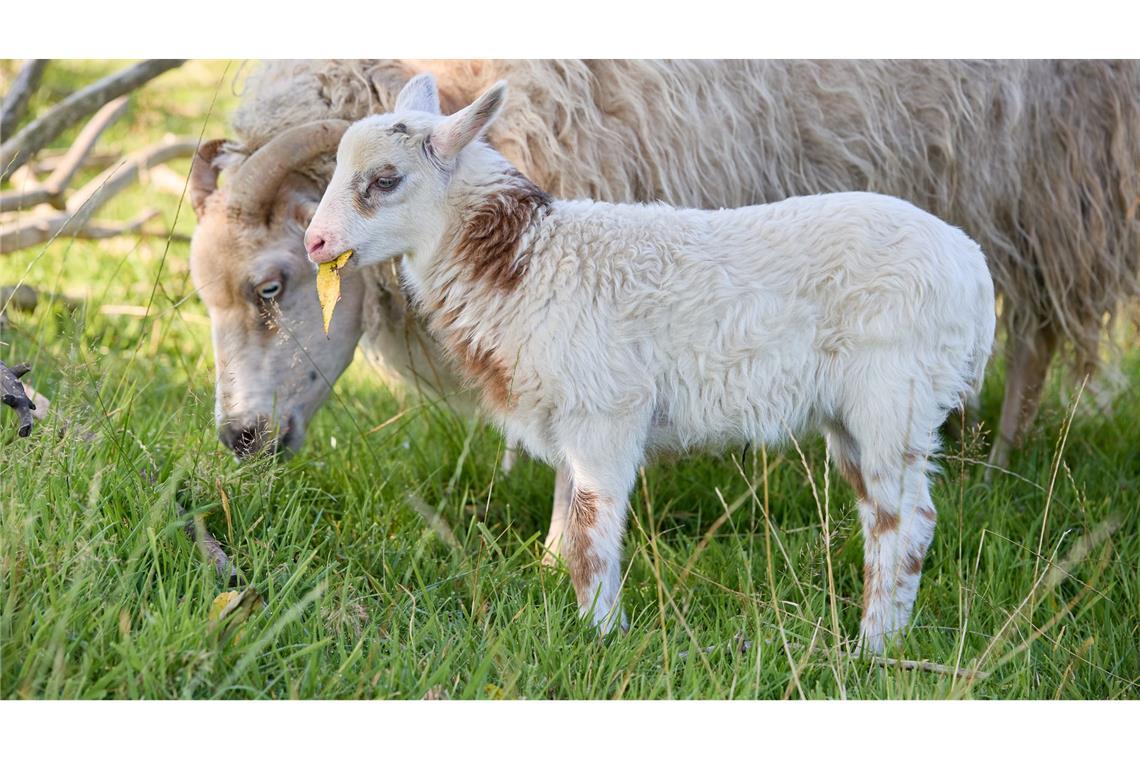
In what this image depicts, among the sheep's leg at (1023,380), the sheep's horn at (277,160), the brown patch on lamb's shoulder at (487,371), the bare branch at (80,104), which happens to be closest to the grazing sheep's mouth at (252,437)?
the sheep's horn at (277,160)

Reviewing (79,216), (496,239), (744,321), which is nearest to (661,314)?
(744,321)

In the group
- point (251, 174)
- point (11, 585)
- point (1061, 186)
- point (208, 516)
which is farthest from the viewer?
point (1061, 186)

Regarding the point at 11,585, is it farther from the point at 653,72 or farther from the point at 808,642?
the point at 653,72

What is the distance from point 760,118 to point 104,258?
13.8 ft

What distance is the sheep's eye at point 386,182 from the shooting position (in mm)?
3199

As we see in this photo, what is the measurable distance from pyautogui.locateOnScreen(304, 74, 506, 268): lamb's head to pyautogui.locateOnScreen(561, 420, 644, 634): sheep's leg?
2.47 ft

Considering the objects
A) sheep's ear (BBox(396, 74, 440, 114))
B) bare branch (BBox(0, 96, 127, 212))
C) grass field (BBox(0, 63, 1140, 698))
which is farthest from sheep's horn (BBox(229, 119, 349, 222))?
bare branch (BBox(0, 96, 127, 212))

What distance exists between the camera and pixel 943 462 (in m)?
5.28

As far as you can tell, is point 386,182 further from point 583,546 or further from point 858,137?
point 858,137

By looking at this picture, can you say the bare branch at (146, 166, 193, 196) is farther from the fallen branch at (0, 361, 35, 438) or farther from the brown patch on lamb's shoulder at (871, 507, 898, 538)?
the brown patch on lamb's shoulder at (871, 507, 898, 538)

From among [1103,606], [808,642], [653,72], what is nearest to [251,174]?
[653,72]

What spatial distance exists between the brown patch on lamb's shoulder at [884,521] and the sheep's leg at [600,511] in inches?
27.8

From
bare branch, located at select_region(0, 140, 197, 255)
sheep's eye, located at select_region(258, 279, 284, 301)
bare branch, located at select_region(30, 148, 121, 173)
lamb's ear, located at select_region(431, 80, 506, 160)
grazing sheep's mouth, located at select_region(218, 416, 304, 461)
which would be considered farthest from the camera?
bare branch, located at select_region(30, 148, 121, 173)

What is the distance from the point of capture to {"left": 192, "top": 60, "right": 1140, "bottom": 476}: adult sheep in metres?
4.11
